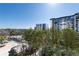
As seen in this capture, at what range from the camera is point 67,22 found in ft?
9.25

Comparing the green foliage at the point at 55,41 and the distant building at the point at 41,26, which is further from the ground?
the distant building at the point at 41,26

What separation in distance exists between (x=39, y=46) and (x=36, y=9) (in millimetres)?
432

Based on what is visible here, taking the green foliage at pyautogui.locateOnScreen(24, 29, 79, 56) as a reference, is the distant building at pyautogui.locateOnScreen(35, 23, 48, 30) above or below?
above

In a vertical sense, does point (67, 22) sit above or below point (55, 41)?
above

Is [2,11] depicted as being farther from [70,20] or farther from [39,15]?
[70,20]

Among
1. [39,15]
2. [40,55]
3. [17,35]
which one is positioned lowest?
[40,55]

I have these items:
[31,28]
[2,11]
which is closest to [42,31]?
[31,28]

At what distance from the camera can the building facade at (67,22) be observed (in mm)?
2795

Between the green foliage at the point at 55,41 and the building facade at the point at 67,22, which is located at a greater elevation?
the building facade at the point at 67,22

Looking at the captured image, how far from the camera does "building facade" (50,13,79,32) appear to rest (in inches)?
110

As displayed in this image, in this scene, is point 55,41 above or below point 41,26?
below

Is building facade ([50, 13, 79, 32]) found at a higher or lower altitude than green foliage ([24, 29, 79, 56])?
higher

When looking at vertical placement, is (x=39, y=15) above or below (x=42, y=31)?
above

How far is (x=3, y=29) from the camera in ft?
9.16
